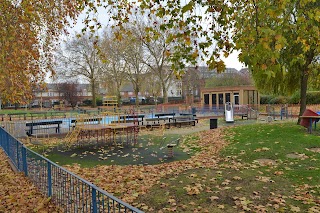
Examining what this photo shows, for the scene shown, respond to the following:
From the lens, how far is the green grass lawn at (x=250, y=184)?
19.6ft

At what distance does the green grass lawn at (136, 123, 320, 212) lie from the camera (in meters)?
5.96

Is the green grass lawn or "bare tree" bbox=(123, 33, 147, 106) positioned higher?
"bare tree" bbox=(123, 33, 147, 106)

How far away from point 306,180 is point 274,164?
1692 mm

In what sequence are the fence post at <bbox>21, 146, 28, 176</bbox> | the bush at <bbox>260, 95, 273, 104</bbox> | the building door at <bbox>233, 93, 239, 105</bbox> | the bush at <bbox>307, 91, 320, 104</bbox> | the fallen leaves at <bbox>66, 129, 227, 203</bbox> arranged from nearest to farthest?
the fallen leaves at <bbox>66, 129, 227, 203</bbox> → the fence post at <bbox>21, 146, 28, 176</bbox> → the bush at <bbox>307, 91, 320, 104</bbox> → the building door at <bbox>233, 93, 239, 105</bbox> → the bush at <bbox>260, 95, 273, 104</bbox>

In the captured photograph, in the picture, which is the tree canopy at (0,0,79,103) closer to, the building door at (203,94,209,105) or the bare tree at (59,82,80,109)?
the building door at (203,94,209,105)

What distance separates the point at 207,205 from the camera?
6.02m

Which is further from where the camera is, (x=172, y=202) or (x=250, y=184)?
(x=250, y=184)

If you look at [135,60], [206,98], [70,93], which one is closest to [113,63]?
[135,60]

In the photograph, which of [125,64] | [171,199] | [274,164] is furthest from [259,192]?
[125,64]

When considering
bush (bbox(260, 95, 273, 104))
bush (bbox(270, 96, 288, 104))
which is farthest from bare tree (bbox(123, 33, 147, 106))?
bush (bbox(270, 96, 288, 104))

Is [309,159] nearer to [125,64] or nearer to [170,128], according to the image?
[170,128]

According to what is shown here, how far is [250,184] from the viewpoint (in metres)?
7.24

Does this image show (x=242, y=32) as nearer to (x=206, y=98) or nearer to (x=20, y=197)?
(x=20, y=197)

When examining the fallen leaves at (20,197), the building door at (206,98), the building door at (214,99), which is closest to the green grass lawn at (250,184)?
the fallen leaves at (20,197)
